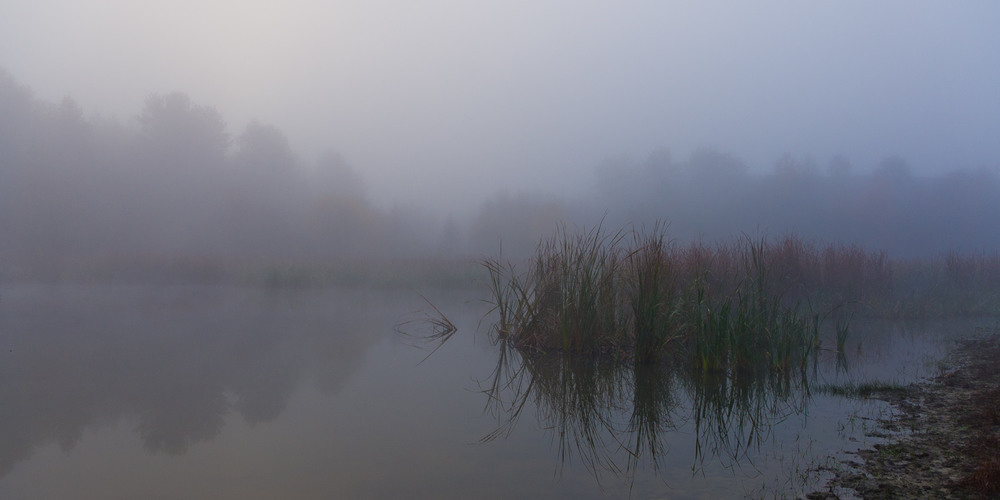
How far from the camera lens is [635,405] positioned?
3.92m

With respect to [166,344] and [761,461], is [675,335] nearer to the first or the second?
[761,461]

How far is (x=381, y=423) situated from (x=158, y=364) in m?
2.86

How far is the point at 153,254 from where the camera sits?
16.9m

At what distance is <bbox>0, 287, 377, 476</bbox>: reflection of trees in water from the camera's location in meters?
3.45

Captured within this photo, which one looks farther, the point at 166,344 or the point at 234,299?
the point at 234,299

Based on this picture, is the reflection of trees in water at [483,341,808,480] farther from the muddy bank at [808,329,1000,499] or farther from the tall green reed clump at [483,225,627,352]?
the muddy bank at [808,329,1000,499]

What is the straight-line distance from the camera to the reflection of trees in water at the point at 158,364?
3.45 metres

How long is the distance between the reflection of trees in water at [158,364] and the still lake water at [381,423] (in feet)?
0.08

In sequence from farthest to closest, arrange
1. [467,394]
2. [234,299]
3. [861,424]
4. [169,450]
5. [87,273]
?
[87,273], [234,299], [467,394], [861,424], [169,450]

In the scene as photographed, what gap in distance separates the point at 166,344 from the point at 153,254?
1267cm

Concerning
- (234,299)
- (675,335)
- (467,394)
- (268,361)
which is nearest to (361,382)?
(467,394)

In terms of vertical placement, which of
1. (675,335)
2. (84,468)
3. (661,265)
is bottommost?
(84,468)

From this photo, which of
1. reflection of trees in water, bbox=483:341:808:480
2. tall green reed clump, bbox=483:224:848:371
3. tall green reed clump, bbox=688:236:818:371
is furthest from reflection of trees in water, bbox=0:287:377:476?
tall green reed clump, bbox=688:236:818:371

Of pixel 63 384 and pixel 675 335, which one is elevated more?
pixel 675 335
